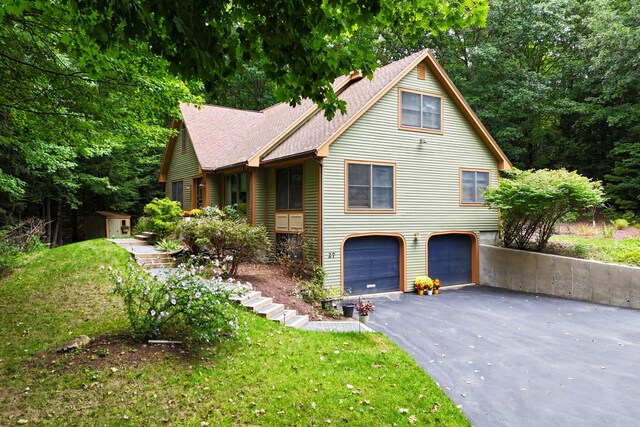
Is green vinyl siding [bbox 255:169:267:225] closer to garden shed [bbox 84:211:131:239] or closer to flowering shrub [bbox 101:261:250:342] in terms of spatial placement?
flowering shrub [bbox 101:261:250:342]

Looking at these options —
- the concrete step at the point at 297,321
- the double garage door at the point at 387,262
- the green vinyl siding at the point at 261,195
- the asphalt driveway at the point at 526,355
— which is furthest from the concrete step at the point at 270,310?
the green vinyl siding at the point at 261,195

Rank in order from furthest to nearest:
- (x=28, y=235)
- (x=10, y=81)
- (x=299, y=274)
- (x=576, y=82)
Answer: (x=576, y=82)
(x=28, y=235)
(x=299, y=274)
(x=10, y=81)

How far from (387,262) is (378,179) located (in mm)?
2922

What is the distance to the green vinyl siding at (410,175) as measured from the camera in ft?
40.0

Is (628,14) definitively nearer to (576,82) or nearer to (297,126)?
(576,82)

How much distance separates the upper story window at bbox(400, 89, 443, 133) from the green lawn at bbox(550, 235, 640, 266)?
634 centimetres

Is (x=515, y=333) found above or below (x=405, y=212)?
below

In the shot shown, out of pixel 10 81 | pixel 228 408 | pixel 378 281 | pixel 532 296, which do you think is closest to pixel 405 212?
pixel 378 281

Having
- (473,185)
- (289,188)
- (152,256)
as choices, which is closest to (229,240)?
(152,256)

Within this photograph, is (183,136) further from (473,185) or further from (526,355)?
(526,355)

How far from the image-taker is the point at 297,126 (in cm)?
1470

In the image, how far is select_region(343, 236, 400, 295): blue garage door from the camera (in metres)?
12.8

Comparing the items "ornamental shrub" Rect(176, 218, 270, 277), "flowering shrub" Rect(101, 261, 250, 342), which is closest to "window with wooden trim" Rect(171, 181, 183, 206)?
"ornamental shrub" Rect(176, 218, 270, 277)

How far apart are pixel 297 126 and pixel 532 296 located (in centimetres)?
1031
